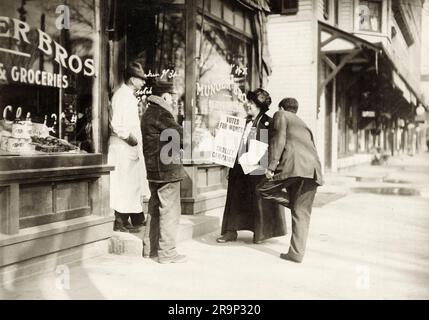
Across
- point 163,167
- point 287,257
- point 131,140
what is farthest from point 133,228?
point 287,257

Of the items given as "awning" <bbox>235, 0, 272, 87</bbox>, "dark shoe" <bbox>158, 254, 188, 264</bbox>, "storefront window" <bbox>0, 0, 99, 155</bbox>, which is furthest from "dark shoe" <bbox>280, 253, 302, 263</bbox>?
"awning" <bbox>235, 0, 272, 87</bbox>

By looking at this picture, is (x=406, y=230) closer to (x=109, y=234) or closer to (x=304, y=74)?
(x=109, y=234)

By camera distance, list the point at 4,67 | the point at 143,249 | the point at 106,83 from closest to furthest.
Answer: the point at 4,67, the point at 143,249, the point at 106,83

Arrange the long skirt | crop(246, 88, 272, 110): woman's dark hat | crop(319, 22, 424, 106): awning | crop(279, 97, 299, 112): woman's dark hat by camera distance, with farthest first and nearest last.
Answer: crop(319, 22, 424, 106): awning → the long skirt → crop(246, 88, 272, 110): woman's dark hat → crop(279, 97, 299, 112): woman's dark hat

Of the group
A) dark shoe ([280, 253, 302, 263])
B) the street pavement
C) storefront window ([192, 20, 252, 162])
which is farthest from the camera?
storefront window ([192, 20, 252, 162])

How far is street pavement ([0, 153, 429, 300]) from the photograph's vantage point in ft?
14.4

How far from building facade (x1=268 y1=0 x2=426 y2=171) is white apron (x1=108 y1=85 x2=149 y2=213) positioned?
204 inches

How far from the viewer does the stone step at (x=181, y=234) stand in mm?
5711

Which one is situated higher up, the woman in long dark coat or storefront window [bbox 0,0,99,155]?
storefront window [bbox 0,0,99,155]

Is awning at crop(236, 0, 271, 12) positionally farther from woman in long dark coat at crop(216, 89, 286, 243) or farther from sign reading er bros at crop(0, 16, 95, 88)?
sign reading er bros at crop(0, 16, 95, 88)

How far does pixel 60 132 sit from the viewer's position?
5.57 metres

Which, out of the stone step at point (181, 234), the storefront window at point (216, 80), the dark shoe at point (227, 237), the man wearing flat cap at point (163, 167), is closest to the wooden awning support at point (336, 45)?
the storefront window at point (216, 80)
